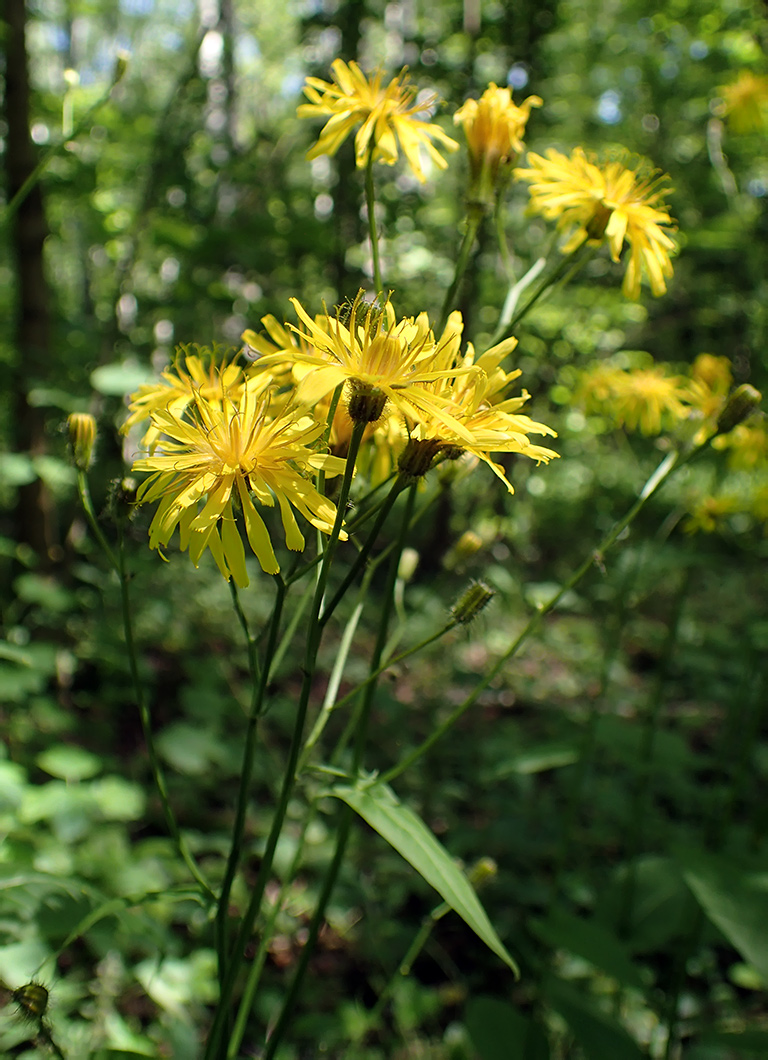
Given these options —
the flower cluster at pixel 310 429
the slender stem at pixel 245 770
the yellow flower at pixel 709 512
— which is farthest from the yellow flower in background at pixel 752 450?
the slender stem at pixel 245 770

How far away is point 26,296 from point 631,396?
2828 mm

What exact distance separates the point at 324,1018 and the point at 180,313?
3.11 meters

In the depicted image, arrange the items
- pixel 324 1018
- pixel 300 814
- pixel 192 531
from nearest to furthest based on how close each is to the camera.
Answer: pixel 192 531 → pixel 324 1018 → pixel 300 814

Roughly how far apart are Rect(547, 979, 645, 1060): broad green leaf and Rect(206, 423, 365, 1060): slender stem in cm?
99

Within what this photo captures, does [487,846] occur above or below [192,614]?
below

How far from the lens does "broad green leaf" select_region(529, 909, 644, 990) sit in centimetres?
163

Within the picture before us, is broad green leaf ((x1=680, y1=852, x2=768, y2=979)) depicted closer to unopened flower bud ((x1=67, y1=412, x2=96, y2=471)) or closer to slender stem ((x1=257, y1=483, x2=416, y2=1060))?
slender stem ((x1=257, y1=483, x2=416, y2=1060))

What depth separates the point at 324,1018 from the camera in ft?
6.16

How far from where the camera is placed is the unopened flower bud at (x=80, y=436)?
3.75ft

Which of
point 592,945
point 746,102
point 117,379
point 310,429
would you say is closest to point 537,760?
point 592,945

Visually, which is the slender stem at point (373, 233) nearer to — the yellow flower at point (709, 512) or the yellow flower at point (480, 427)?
the yellow flower at point (480, 427)

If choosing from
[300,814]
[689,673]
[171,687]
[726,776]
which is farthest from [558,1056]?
[689,673]

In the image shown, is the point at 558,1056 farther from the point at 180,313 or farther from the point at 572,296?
the point at 572,296

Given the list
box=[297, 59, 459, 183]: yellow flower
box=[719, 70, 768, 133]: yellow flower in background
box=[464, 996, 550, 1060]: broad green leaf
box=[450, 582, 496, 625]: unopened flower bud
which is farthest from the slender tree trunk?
box=[719, 70, 768, 133]: yellow flower in background
